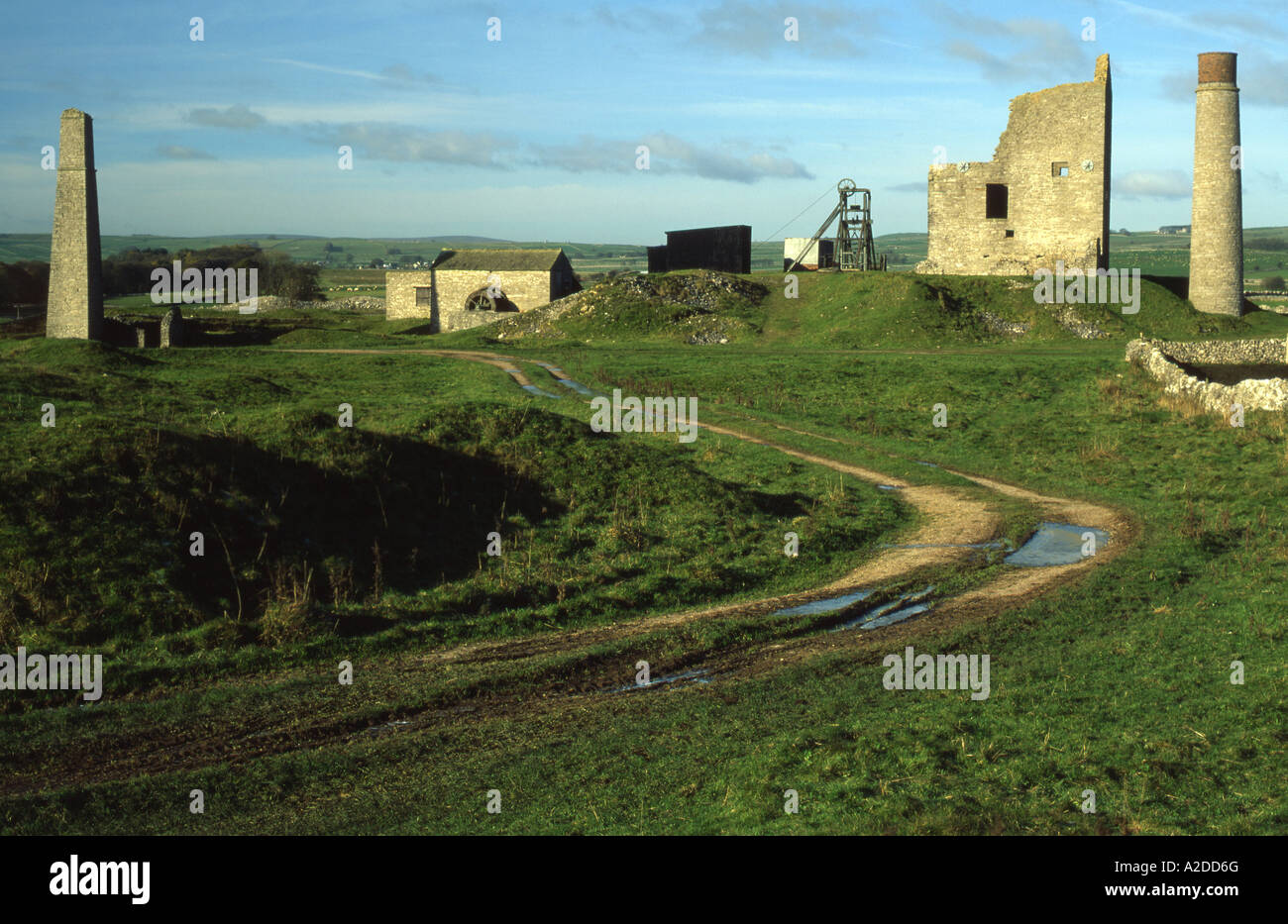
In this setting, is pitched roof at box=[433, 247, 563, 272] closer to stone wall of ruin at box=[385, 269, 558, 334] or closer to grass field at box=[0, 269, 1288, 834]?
stone wall of ruin at box=[385, 269, 558, 334]

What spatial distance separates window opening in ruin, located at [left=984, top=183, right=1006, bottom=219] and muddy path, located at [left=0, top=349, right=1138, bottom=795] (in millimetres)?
45235

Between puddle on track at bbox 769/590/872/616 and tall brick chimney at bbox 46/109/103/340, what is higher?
tall brick chimney at bbox 46/109/103/340

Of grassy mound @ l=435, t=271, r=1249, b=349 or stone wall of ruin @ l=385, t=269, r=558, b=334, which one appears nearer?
grassy mound @ l=435, t=271, r=1249, b=349

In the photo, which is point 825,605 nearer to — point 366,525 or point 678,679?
point 678,679

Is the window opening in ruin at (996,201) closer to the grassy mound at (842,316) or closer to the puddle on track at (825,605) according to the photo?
the grassy mound at (842,316)

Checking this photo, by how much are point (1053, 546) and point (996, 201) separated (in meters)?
49.0

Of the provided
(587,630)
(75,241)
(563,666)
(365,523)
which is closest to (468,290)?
(75,241)

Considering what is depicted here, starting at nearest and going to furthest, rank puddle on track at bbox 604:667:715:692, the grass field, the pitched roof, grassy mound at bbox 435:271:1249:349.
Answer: the grass field < puddle on track at bbox 604:667:715:692 < grassy mound at bbox 435:271:1249:349 < the pitched roof

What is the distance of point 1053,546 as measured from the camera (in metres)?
20.5

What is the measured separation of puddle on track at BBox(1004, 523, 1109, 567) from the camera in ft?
63.6

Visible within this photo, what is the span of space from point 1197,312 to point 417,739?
52912 mm

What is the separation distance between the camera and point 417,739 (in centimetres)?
1191

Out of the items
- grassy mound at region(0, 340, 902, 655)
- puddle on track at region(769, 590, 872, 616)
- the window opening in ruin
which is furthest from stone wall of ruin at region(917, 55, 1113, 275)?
puddle on track at region(769, 590, 872, 616)
